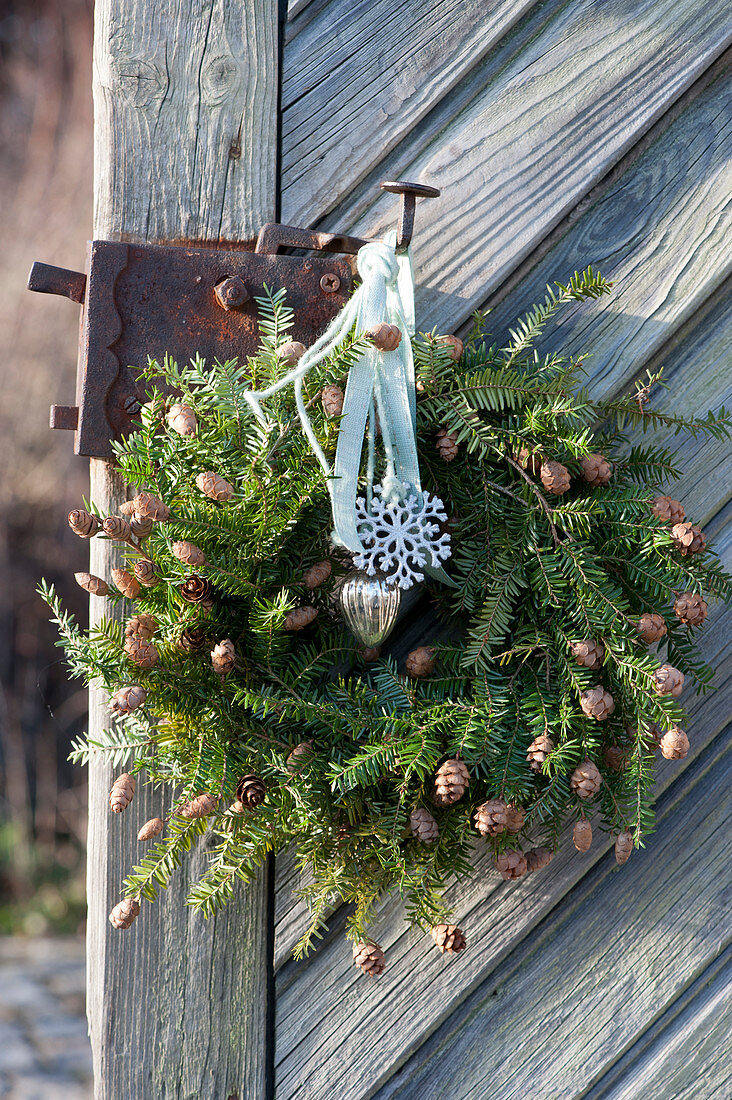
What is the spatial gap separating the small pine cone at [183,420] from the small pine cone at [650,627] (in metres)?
0.49

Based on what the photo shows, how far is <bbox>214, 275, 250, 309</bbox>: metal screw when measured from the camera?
0.95 metres

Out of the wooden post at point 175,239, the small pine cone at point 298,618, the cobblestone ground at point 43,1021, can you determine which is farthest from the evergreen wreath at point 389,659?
the cobblestone ground at point 43,1021

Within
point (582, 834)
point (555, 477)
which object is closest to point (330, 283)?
point (555, 477)

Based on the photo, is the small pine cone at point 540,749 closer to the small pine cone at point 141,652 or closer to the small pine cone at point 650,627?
the small pine cone at point 650,627

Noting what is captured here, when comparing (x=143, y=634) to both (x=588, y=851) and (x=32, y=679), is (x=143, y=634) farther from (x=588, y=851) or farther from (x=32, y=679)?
(x=32, y=679)

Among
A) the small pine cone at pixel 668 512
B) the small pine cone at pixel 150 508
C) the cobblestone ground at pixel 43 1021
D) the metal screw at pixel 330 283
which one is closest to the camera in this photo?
the small pine cone at pixel 150 508

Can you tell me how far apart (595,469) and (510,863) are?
0.43 m

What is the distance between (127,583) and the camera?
0.84 m

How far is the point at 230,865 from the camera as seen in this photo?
913 mm

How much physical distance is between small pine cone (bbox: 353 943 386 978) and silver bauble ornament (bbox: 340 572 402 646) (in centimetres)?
35

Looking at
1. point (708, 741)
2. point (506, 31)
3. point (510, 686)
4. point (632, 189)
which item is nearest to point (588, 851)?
point (708, 741)

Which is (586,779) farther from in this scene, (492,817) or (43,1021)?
(43,1021)

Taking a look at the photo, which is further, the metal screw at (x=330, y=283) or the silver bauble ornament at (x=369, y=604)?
the metal screw at (x=330, y=283)

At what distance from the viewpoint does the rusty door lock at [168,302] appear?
94 cm
